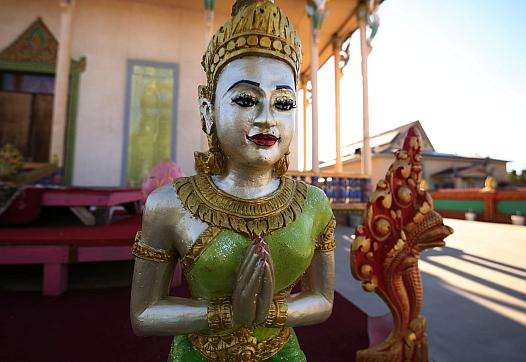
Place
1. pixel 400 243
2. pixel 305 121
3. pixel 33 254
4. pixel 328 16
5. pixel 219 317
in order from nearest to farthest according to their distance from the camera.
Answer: pixel 219 317
pixel 400 243
pixel 33 254
pixel 328 16
pixel 305 121

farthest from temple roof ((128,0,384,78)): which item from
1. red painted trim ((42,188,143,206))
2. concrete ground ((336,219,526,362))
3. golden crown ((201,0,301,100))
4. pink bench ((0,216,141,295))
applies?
golden crown ((201,0,301,100))

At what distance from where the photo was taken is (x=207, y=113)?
2.78 feet

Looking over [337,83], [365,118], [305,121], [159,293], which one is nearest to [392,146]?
[305,121]

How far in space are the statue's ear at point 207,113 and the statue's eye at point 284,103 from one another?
20 centimetres

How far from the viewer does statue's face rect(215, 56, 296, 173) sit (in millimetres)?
722

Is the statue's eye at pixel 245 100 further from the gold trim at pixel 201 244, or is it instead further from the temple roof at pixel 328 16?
the temple roof at pixel 328 16

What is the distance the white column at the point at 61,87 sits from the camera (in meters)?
5.88

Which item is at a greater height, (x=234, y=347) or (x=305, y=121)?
(x=305, y=121)

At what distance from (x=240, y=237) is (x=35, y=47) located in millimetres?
8643

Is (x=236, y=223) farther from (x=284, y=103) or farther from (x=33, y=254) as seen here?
(x=33, y=254)

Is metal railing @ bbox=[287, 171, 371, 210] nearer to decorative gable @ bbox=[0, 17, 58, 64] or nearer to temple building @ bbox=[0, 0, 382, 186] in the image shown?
temple building @ bbox=[0, 0, 382, 186]

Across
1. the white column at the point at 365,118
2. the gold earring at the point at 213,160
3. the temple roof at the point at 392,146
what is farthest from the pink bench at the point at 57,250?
the temple roof at the point at 392,146

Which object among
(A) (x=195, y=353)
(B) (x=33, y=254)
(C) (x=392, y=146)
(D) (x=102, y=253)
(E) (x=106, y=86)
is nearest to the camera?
(A) (x=195, y=353)

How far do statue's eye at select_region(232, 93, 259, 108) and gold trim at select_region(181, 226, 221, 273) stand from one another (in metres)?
0.32
